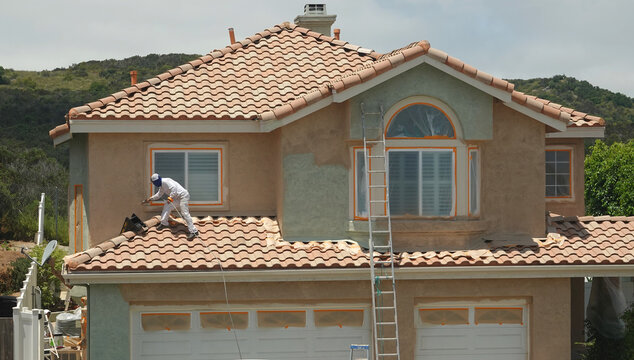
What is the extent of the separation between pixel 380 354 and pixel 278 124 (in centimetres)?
545

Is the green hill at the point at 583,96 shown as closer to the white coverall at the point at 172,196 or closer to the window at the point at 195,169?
the window at the point at 195,169

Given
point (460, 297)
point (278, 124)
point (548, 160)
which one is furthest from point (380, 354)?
point (548, 160)

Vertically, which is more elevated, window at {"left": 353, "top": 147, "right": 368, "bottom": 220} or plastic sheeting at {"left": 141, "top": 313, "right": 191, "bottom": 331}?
window at {"left": 353, "top": 147, "right": 368, "bottom": 220}

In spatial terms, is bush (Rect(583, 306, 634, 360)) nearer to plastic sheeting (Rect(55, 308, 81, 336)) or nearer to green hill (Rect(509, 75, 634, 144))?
plastic sheeting (Rect(55, 308, 81, 336))

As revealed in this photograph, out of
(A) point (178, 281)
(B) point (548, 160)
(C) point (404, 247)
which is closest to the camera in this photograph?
(A) point (178, 281)

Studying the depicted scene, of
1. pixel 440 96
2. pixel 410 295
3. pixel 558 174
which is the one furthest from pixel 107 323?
pixel 558 174

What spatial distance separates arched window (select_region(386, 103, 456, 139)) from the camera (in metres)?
23.6

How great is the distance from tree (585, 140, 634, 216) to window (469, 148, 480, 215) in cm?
1950

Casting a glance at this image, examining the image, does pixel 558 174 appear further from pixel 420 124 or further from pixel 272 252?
pixel 272 252

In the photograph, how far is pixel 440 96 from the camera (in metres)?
23.6

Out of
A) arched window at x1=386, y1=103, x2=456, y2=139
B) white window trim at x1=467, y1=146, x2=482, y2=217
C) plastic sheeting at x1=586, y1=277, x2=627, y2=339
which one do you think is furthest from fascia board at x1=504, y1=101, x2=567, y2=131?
plastic sheeting at x1=586, y1=277, x2=627, y2=339

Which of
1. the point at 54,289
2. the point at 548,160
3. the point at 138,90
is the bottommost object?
the point at 54,289

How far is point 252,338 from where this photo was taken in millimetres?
22953

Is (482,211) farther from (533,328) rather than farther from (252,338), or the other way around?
(252,338)
